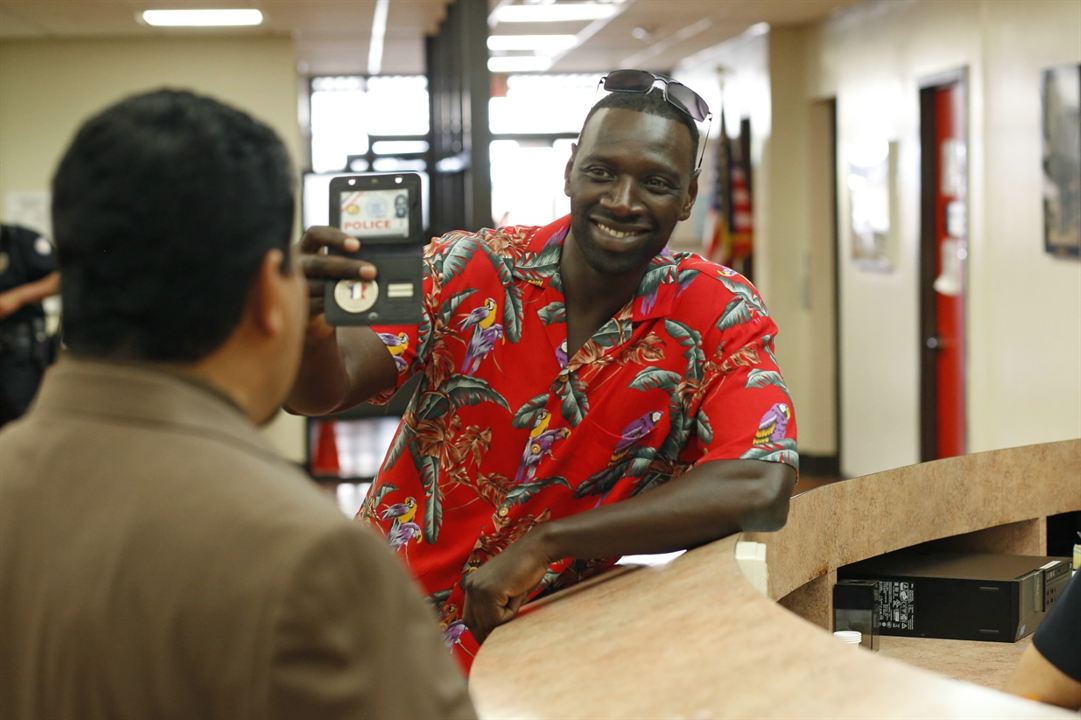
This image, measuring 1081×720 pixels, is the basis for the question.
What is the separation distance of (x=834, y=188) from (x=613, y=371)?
800cm

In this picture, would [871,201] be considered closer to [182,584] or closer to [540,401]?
→ [540,401]

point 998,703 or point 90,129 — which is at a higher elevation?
point 90,129

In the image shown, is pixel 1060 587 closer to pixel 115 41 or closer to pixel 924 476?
pixel 924 476

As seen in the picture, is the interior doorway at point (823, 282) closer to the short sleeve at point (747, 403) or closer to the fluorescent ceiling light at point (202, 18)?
the fluorescent ceiling light at point (202, 18)

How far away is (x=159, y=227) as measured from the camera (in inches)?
34.2

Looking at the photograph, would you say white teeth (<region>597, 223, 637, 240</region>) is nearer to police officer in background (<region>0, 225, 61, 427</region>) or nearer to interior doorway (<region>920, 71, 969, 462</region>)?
police officer in background (<region>0, 225, 61, 427</region>)

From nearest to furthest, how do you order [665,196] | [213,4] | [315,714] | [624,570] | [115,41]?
[315,714]
[624,570]
[665,196]
[213,4]
[115,41]

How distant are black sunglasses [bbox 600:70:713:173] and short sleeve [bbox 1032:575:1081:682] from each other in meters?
0.80

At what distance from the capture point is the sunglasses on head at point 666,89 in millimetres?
2020

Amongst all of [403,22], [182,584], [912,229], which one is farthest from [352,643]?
[403,22]

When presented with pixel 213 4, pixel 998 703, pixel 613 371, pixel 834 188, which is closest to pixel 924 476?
pixel 613 371

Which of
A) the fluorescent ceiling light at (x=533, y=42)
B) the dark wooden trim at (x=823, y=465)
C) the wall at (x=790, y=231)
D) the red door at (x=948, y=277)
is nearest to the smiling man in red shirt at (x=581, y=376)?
the red door at (x=948, y=277)

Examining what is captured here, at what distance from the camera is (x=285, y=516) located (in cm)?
83

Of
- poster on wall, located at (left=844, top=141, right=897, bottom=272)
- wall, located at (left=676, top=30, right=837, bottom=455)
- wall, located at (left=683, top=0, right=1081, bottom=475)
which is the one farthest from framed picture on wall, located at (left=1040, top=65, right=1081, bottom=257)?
wall, located at (left=676, top=30, right=837, bottom=455)
